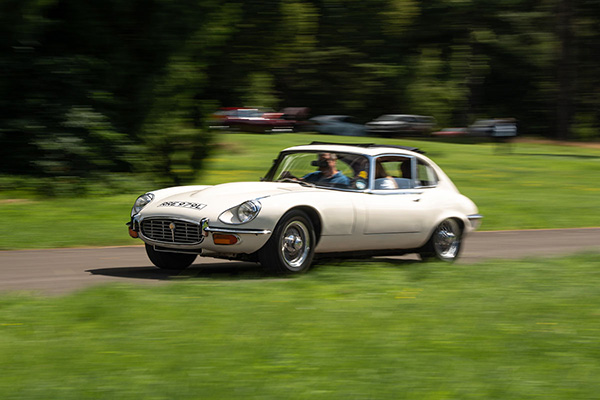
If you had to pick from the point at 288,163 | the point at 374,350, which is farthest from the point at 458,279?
the point at 374,350

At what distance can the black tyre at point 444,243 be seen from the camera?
10523 mm

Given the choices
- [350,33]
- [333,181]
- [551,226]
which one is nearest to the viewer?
[333,181]

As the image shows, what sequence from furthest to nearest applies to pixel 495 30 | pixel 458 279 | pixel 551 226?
pixel 495 30 < pixel 551 226 < pixel 458 279

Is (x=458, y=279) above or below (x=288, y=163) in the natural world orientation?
below

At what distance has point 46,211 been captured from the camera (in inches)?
624

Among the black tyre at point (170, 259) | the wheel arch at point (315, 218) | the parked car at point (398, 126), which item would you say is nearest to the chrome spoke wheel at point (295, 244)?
the wheel arch at point (315, 218)

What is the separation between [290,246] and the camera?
353 inches

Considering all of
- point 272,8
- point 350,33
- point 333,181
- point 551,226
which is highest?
point 350,33

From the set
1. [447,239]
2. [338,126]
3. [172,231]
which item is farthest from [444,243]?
[338,126]

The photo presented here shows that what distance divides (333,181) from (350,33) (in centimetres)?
3778

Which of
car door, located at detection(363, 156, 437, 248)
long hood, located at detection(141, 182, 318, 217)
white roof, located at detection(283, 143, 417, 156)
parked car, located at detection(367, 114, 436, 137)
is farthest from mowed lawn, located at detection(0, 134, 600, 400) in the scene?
parked car, located at detection(367, 114, 436, 137)

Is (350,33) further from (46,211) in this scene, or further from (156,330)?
(156,330)

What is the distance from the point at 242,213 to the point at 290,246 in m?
0.63

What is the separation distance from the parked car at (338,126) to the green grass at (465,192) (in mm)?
1957
